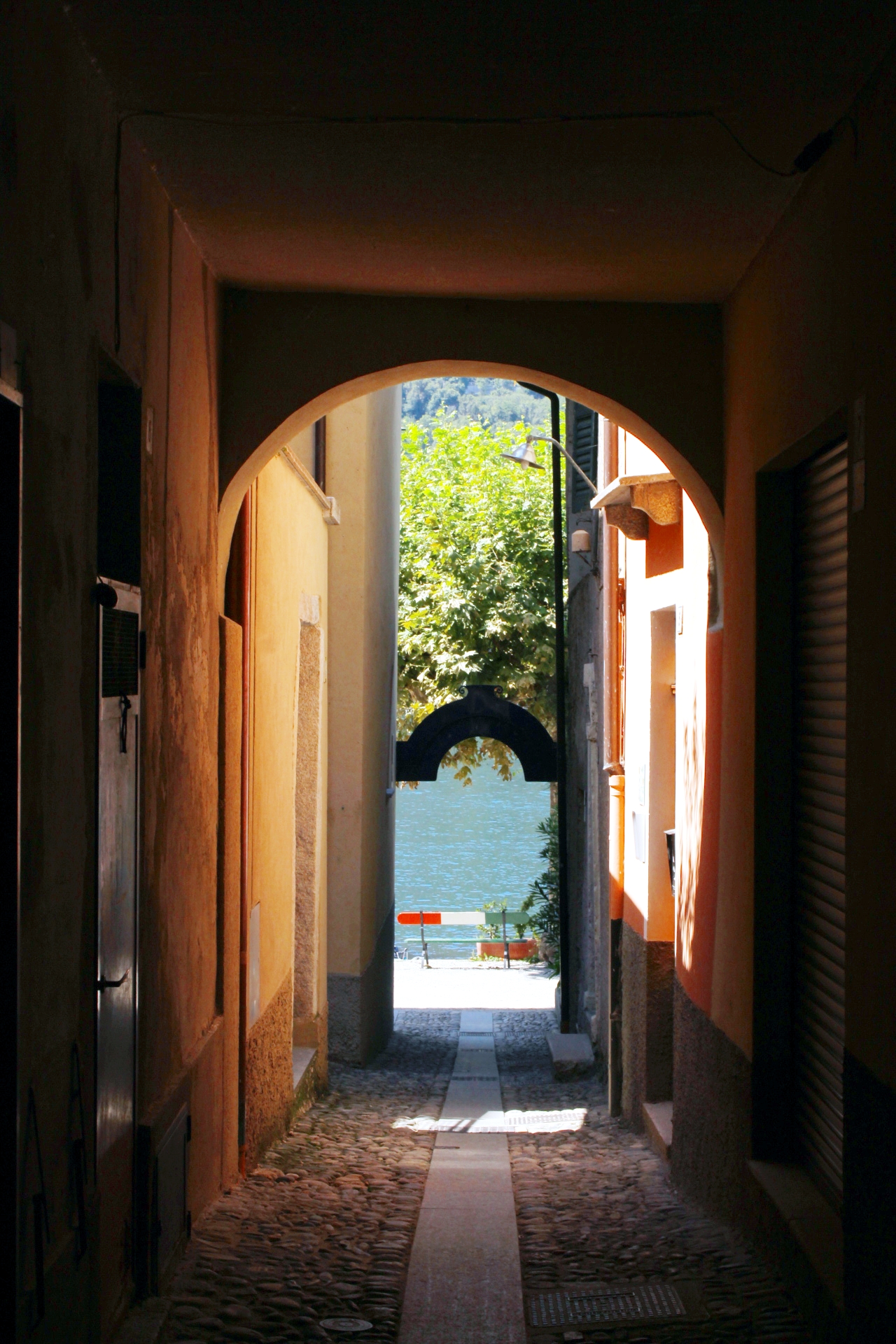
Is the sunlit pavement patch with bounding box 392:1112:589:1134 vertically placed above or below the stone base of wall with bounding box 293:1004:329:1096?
below

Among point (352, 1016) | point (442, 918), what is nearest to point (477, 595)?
point (442, 918)

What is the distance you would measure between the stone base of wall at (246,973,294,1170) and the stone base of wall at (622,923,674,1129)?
2.22 meters

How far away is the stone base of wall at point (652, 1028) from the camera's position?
8656 mm

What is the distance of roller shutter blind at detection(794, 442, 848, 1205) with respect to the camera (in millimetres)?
4605

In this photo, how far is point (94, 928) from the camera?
3.85 meters

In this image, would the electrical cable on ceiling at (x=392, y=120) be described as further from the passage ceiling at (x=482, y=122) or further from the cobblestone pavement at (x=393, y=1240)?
the cobblestone pavement at (x=393, y=1240)

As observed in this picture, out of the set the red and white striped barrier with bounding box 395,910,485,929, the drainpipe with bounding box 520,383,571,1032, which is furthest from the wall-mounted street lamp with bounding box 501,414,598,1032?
the red and white striped barrier with bounding box 395,910,485,929

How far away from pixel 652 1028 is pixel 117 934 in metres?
5.30

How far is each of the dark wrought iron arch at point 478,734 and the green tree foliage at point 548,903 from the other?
14.1 feet

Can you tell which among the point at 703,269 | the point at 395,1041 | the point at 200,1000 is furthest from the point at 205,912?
the point at 395,1041

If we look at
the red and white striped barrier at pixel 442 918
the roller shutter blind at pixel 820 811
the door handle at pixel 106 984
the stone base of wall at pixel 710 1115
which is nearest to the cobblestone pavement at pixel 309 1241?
the door handle at pixel 106 984

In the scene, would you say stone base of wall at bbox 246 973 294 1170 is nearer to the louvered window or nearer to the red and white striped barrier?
the louvered window

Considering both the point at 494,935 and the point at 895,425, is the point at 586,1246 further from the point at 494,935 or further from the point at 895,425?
the point at 494,935

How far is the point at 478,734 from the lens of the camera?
16703 mm
